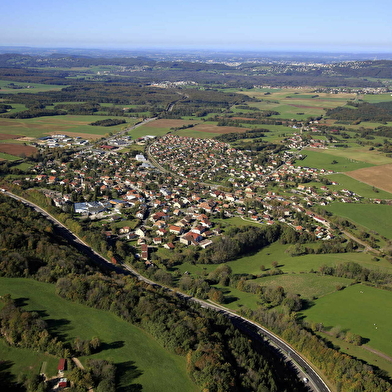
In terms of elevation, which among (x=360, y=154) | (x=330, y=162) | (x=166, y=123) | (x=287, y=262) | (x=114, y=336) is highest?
(x=166, y=123)

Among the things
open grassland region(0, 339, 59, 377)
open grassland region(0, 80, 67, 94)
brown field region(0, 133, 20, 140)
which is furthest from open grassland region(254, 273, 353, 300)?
open grassland region(0, 80, 67, 94)

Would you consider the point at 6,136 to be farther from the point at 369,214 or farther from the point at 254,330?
the point at 254,330

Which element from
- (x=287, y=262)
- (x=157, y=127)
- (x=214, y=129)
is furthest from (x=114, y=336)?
(x=157, y=127)

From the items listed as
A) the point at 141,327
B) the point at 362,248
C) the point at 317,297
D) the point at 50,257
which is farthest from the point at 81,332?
the point at 362,248

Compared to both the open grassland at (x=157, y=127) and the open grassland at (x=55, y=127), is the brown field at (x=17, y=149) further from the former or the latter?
the open grassland at (x=157, y=127)

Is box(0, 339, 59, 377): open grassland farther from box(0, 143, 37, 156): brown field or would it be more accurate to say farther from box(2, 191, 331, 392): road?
box(0, 143, 37, 156): brown field

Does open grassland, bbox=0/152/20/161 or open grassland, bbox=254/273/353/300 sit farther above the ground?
open grassland, bbox=0/152/20/161
